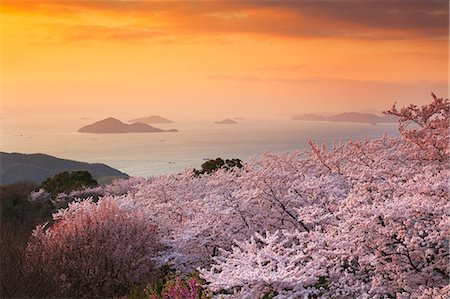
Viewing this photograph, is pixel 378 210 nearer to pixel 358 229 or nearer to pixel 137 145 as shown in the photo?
pixel 358 229

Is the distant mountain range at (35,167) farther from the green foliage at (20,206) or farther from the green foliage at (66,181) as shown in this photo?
the green foliage at (20,206)

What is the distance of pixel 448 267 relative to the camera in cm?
925

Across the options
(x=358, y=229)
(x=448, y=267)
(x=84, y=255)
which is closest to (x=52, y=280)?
(x=84, y=255)

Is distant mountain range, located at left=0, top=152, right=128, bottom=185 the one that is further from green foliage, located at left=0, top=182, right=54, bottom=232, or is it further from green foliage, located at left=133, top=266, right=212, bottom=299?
green foliage, located at left=133, top=266, right=212, bottom=299

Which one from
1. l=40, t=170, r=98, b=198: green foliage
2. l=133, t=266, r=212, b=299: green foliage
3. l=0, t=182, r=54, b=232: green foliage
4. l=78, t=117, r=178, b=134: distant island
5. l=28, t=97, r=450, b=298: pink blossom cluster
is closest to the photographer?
l=28, t=97, r=450, b=298: pink blossom cluster

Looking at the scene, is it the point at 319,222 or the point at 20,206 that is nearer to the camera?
the point at 319,222

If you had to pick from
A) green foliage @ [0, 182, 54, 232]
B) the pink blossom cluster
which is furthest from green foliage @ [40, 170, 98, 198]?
the pink blossom cluster

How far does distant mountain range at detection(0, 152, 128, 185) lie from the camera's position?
10731cm

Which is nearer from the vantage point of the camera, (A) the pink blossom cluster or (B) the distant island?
(A) the pink blossom cluster

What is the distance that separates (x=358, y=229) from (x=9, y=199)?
3828cm

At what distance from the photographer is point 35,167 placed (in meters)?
113

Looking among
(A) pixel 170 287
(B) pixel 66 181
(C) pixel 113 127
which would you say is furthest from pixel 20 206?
(C) pixel 113 127

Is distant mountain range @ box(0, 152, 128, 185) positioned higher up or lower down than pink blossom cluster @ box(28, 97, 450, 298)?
lower down

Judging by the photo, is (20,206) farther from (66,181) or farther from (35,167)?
(35,167)
